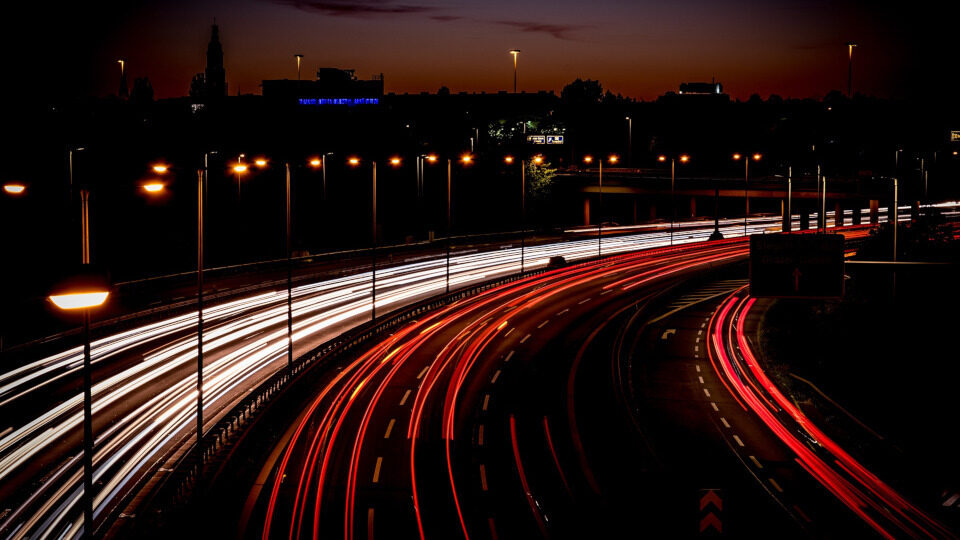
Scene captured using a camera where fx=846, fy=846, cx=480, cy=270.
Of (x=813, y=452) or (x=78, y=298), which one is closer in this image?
(x=78, y=298)

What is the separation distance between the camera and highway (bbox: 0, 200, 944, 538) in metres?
23.0

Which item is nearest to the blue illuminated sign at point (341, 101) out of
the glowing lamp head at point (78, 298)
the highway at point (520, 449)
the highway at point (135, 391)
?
the highway at point (135, 391)

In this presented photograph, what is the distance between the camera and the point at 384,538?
20.1m

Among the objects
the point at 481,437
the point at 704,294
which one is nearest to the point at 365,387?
the point at 481,437

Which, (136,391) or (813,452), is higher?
(136,391)

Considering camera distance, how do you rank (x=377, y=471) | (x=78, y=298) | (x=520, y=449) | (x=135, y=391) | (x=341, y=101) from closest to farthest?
1. (x=78, y=298)
2. (x=377, y=471)
3. (x=520, y=449)
4. (x=135, y=391)
5. (x=341, y=101)

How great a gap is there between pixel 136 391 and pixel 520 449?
610 inches

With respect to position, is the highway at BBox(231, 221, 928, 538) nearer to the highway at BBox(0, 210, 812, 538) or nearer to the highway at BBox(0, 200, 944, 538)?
the highway at BBox(0, 200, 944, 538)

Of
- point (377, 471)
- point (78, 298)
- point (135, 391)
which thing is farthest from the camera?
point (135, 391)

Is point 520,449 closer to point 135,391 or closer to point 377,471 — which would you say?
point 377,471

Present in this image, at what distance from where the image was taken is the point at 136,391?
32562 millimetres

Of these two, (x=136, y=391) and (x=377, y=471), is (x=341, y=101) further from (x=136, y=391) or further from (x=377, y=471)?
(x=377, y=471)

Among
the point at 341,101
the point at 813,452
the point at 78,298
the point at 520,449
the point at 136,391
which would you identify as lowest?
the point at 813,452

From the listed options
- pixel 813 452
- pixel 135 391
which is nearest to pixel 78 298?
pixel 135 391
